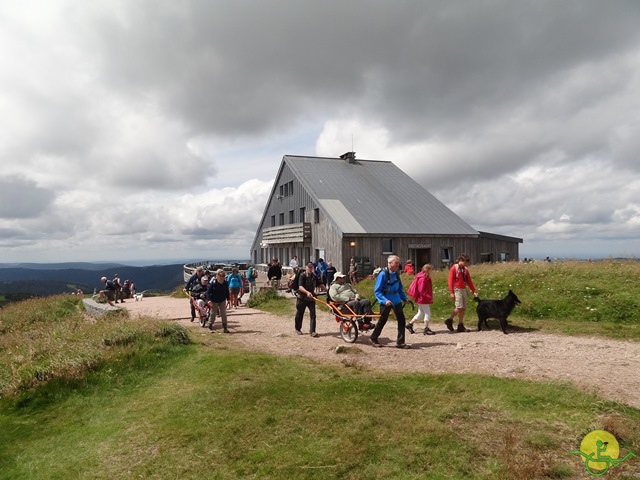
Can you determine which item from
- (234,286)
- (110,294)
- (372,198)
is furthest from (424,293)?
(372,198)

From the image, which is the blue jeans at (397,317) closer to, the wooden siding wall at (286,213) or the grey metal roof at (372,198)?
the grey metal roof at (372,198)

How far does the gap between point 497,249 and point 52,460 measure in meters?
32.7

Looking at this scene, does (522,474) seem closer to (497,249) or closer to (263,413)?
(263,413)

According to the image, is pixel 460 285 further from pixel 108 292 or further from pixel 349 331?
pixel 108 292

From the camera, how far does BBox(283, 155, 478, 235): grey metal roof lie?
29.8 metres

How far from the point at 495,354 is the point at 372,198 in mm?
24792

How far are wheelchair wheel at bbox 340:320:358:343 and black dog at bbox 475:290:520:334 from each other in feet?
12.0

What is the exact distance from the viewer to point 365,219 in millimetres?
29922

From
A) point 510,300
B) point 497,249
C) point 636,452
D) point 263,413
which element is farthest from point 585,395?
point 497,249

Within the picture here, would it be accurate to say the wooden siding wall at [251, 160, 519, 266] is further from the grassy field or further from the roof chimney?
the grassy field

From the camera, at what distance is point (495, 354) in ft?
31.1

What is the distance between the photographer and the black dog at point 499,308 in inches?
473

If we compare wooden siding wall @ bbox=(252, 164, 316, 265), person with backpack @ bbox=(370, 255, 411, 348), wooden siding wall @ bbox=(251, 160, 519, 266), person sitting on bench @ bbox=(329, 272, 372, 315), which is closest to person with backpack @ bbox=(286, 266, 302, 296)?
person sitting on bench @ bbox=(329, 272, 372, 315)

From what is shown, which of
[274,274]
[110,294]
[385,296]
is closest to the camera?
[385,296]
